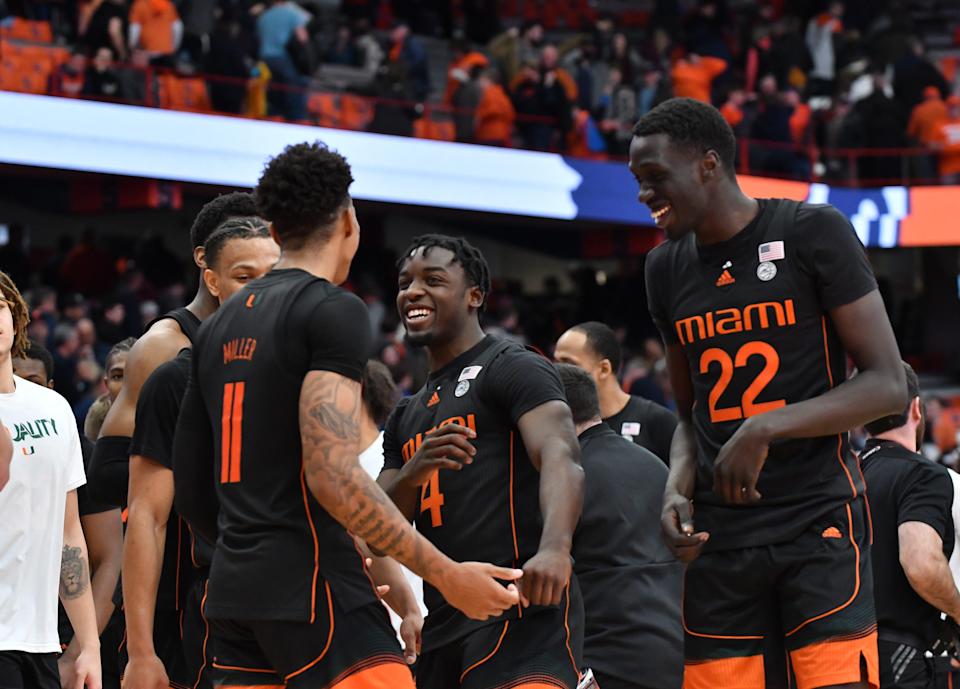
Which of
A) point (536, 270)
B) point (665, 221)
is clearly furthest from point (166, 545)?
point (536, 270)

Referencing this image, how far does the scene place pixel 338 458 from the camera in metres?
3.65

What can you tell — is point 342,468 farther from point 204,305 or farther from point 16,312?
point 16,312

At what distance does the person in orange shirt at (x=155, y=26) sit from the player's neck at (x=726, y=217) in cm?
1290

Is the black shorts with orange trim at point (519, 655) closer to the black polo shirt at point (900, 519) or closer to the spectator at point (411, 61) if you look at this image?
the black polo shirt at point (900, 519)

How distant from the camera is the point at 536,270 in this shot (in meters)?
25.0

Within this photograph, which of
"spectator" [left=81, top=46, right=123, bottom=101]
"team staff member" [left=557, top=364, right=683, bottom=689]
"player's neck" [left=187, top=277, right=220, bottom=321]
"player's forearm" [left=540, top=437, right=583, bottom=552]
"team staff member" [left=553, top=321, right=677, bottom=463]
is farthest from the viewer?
"spectator" [left=81, top=46, right=123, bottom=101]

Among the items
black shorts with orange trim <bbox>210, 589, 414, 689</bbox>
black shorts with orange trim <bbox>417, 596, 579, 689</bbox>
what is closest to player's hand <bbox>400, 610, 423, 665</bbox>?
black shorts with orange trim <bbox>417, 596, 579, 689</bbox>

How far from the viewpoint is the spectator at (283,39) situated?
58.0 feet

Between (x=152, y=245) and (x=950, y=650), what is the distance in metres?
13.5

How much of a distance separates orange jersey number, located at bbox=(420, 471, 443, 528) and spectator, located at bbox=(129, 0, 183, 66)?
12.5 meters

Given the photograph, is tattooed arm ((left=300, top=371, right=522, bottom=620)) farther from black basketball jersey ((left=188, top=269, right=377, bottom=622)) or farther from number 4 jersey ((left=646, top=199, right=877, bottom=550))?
number 4 jersey ((left=646, top=199, right=877, bottom=550))

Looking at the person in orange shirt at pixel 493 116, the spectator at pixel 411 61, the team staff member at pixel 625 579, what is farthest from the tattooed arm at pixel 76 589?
the spectator at pixel 411 61

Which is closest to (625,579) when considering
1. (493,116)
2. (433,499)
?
(433,499)

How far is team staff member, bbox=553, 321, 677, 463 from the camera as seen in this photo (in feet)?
24.7
